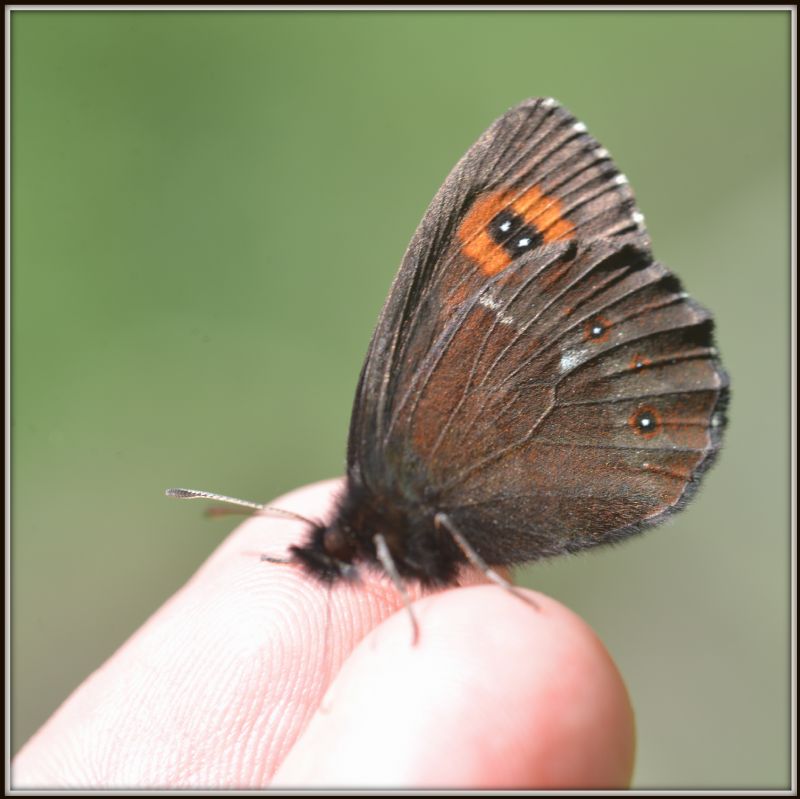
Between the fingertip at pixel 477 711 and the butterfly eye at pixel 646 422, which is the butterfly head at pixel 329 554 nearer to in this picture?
the fingertip at pixel 477 711

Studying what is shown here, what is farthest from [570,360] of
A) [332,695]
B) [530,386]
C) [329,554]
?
[332,695]

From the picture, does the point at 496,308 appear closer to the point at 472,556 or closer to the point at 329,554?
the point at 472,556

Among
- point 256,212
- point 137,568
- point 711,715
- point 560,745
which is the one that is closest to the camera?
point 560,745

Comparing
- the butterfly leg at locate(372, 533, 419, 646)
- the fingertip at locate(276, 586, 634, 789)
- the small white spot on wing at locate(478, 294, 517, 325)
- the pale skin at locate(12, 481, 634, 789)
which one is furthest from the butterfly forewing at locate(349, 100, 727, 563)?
the fingertip at locate(276, 586, 634, 789)

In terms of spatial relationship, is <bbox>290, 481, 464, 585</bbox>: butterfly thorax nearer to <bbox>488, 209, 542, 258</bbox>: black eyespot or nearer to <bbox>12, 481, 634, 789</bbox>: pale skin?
<bbox>12, 481, 634, 789</bbox>: pale skin

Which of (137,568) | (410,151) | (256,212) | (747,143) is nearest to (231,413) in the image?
(137,568)

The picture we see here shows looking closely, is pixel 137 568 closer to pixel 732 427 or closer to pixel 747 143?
pixel 732 427
